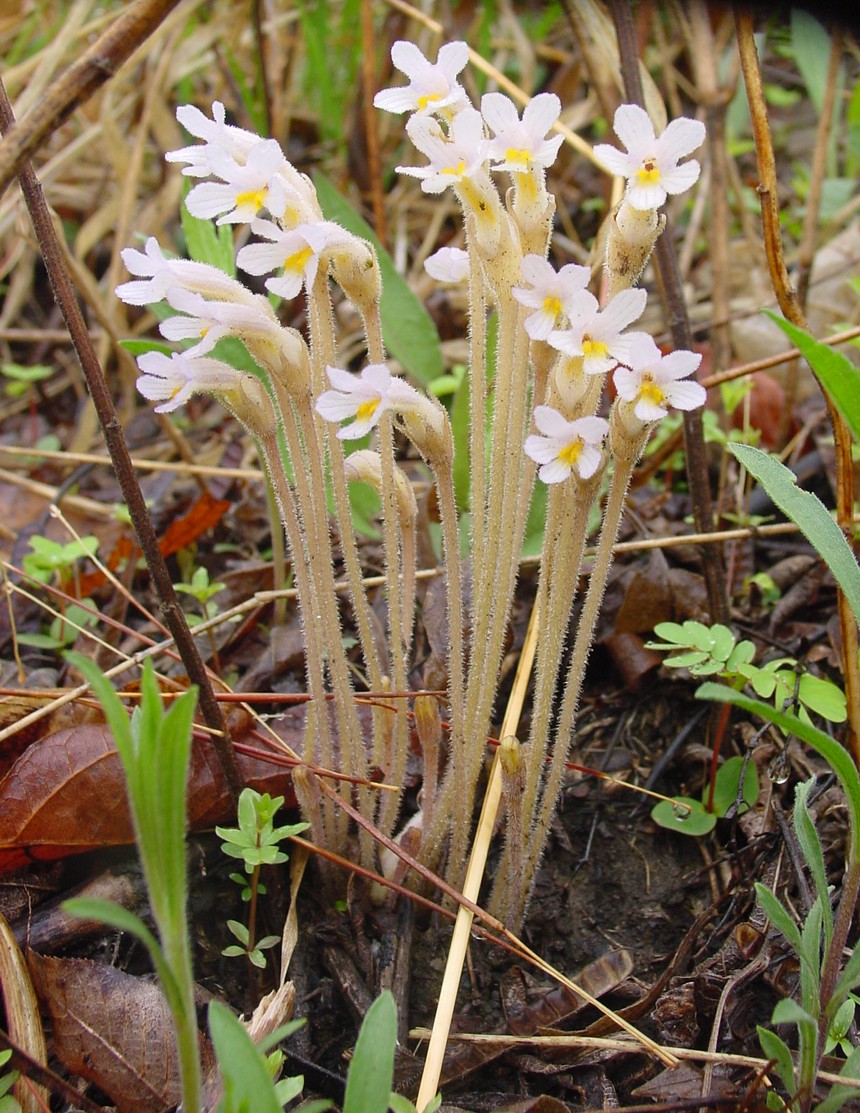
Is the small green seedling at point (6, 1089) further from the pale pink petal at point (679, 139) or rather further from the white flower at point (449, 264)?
the pale pink petal at point (679, 139)

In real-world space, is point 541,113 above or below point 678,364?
above

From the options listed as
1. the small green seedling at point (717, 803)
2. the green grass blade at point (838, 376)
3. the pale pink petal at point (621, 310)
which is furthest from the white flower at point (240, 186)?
the small green seedling at point (717, 803)

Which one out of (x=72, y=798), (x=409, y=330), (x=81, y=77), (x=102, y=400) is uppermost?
(x=81, y=77)

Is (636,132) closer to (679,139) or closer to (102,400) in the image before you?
(679,139)

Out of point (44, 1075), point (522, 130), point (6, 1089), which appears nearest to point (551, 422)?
point (522, 130)

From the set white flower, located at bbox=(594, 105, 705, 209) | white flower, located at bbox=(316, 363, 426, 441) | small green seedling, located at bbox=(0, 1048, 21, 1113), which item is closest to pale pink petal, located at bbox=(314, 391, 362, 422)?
A: white flower, located at bbox=(316, 363, 426, 441)

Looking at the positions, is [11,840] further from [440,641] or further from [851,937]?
[851,937]

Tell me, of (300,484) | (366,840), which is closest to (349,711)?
(366,840)
